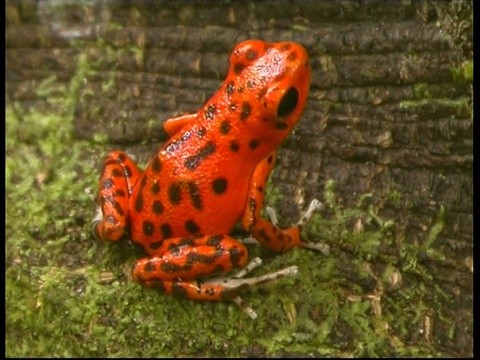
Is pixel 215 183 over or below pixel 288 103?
below

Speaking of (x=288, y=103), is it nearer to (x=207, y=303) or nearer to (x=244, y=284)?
(x=244, y=284)

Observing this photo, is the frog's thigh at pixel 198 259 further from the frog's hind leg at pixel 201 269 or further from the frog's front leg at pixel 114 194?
the frog's front leg at pixel 114 194

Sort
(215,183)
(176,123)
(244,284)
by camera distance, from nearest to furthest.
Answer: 1. (244,284)
2. (215,183)
3. (176,123)

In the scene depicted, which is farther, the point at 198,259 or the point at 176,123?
the point at 176,123

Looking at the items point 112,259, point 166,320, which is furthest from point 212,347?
point 112,259

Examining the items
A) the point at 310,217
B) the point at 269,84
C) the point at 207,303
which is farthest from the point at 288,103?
the point at 207,303

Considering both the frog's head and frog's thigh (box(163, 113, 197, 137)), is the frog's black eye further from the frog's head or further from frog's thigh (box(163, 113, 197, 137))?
frog's thigh (box(163, 113, 197, 137))
